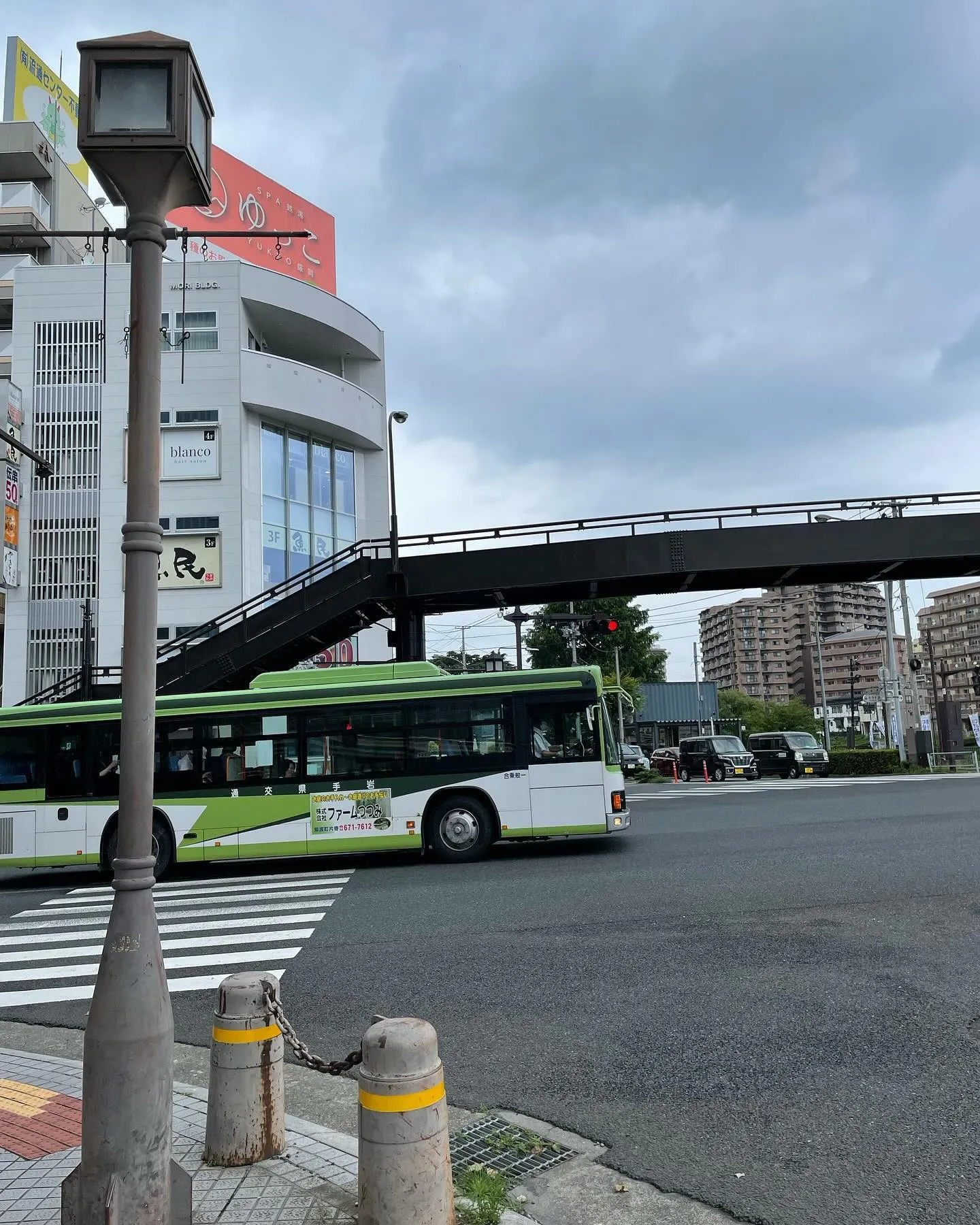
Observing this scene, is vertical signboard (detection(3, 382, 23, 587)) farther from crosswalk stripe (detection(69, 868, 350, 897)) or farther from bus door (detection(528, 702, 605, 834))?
bus door (detection(528, 702, 605, 834))

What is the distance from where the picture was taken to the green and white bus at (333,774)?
587 inches

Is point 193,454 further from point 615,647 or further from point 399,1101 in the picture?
point 615,647

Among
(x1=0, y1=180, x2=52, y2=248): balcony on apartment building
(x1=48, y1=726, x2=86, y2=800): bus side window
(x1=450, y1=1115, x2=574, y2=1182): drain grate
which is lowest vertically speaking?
(x1=450, y1=1115, x2=574, y2=1182): drain grate

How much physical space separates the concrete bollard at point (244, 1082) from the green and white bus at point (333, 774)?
10.6 meters

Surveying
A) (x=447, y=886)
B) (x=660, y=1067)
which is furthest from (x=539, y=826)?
(x=660, y=1067)

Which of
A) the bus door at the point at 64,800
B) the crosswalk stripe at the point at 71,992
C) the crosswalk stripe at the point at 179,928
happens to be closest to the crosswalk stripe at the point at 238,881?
the bus door at the point at 64,800

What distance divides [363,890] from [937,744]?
36810 mm

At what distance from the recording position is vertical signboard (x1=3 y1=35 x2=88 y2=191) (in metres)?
50.6

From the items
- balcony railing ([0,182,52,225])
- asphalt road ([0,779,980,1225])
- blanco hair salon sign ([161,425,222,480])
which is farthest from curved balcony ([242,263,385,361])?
asphalt road ([0,779,980,1225])

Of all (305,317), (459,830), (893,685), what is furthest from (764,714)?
(459,830)

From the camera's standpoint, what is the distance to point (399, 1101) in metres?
3.26

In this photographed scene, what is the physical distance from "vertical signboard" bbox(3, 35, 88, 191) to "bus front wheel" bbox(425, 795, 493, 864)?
48.9m

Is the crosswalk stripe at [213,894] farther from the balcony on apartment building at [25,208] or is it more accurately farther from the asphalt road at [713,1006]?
the balcony on apartment building at [25,208]

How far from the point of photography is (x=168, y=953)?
938 cm
